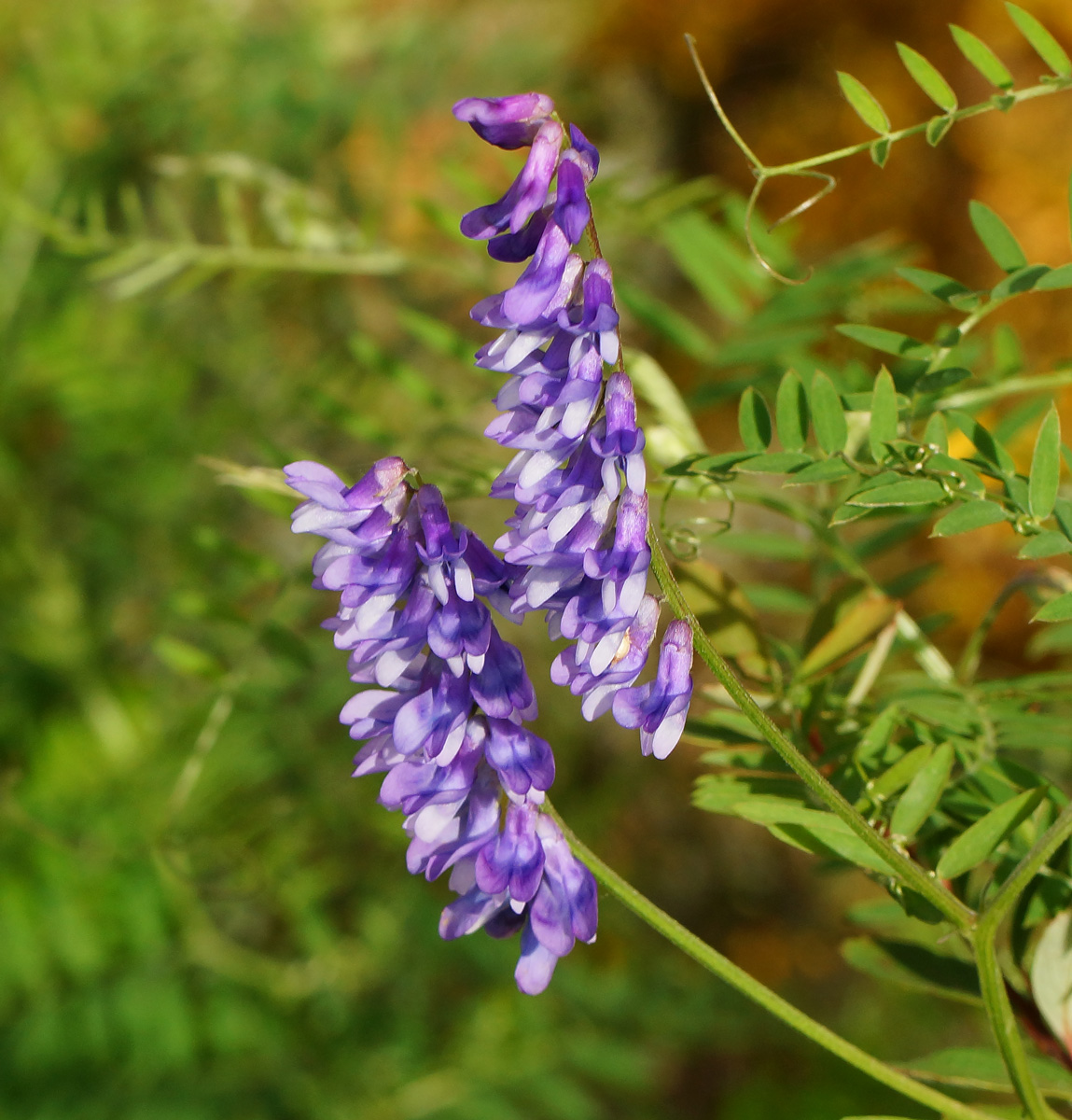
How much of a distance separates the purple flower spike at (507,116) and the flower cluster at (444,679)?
12 cm

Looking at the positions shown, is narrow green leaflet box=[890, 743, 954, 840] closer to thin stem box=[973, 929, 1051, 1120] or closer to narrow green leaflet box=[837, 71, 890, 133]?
thin stem box=[973, 929, 1051, 1120]

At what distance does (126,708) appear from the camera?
1.70 meters

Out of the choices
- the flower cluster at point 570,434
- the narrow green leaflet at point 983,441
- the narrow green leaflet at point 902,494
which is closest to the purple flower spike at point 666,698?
the flower cluster at point 570,434

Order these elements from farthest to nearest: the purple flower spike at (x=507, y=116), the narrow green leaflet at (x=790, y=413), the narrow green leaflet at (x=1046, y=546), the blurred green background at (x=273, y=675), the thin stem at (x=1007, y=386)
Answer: the blurred green background at (x=273, y=675), the thin stem at (x=1007, y=386), the narrow green leaflet at (x=790, y=413), the narrow green leaflet at (x=1046, y=546), the purple flower spike at (x=507, y=116)

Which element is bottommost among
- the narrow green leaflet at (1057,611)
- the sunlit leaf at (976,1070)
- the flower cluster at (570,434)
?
the sunlit leaf at (976,1070)

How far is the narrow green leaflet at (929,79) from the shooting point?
556 millimetres

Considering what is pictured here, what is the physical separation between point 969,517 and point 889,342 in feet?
0.41

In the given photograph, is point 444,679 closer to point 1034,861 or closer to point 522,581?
point 522,581

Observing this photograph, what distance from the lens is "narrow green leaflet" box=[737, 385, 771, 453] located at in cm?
55

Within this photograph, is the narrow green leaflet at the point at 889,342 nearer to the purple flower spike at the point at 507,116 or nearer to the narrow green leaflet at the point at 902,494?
the narrow green leaflet at the point at 902,494

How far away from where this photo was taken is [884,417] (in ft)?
1.66

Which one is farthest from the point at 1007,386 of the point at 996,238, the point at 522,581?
the point at 522,581

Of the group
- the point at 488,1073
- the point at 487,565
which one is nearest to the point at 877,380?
the point at 487,565

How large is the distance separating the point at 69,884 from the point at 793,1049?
1.29m
